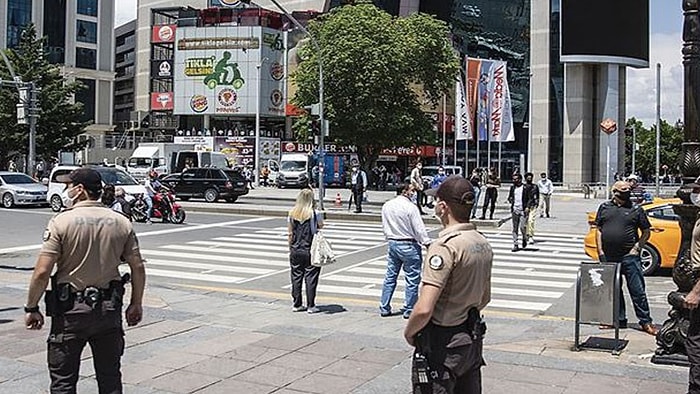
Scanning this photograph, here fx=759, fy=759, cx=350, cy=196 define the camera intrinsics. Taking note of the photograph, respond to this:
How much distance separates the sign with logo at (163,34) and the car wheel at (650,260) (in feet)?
230

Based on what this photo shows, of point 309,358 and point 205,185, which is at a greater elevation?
point 205,185

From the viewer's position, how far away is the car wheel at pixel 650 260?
14.2m

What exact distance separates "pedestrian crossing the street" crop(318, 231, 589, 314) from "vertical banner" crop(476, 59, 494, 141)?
3233 cm

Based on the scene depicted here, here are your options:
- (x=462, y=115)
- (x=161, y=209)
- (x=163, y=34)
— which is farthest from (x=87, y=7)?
(x=161, y=209)

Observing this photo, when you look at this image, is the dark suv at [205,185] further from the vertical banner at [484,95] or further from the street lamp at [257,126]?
the vertical banner at [484,95]

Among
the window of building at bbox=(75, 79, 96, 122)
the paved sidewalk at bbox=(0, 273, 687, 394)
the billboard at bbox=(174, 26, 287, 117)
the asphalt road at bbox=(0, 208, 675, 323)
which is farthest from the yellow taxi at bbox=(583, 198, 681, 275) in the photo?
the window of building at bbox=(75, 79, 96, 122)

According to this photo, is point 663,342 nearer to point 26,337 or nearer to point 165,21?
point 26,337

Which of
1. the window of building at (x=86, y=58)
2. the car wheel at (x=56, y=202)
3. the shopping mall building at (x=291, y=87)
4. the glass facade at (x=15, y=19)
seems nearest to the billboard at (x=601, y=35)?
the shopping mall building at (x=291, y=87)

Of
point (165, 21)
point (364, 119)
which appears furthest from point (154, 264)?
point (165, 21)

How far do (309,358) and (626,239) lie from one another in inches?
157

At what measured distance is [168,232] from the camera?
2189 centimetres

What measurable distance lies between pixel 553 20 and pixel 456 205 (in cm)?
7057

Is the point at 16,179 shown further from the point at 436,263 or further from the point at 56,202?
the point at 436,263

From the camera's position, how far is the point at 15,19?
81875mm
